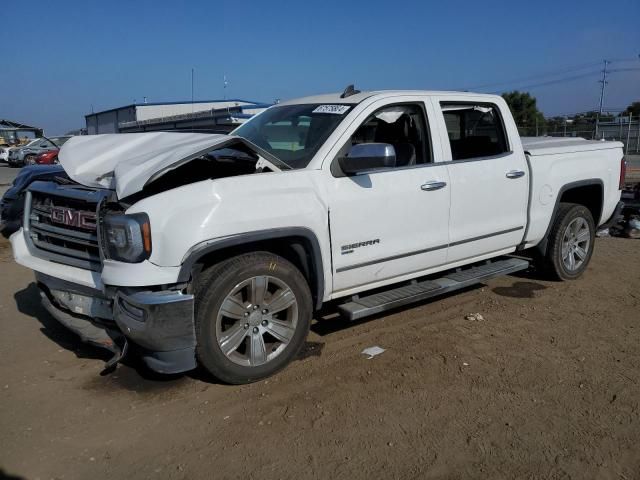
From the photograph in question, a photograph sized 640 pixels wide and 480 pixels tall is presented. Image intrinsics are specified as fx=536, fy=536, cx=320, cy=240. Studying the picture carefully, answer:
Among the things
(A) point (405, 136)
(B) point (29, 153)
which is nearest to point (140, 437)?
(A) point (405, 136)

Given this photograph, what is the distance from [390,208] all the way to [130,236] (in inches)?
75.6

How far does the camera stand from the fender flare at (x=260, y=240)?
3.18 metres

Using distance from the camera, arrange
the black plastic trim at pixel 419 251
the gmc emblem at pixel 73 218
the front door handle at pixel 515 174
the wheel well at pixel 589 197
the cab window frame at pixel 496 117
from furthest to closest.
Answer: the wheel well at pixel 589 197, the front door handle at pixel 515 174, the cab window frame at pixel 496 117, the black plastic trim at pixel 419 251, the gmc emblem at pixel 73 218

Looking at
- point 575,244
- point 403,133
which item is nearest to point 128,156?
point 403,133

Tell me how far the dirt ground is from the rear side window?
1589 mm

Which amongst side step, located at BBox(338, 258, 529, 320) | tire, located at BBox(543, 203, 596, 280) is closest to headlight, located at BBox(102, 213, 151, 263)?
side step, located at BBox(338, 258, 529, 320)

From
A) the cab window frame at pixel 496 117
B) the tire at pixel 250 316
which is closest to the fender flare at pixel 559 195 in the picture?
the cab window frame at pixel 496 117

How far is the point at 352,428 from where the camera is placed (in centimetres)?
315

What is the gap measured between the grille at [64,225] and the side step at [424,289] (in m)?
1.85

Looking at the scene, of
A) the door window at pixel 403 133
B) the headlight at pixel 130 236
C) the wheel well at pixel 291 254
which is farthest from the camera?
the door window at pixel 403 133

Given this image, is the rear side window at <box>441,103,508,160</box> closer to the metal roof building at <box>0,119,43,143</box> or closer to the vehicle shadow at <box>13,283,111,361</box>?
the vehicle shadow at <box>13,283,111,361</box>

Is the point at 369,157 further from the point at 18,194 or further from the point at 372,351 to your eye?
the point at 18,194

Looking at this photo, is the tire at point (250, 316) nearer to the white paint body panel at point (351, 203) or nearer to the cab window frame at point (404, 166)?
the white paint body panel at point (351, 203)

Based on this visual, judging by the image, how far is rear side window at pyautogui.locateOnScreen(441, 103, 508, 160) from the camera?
5062 millimetres
